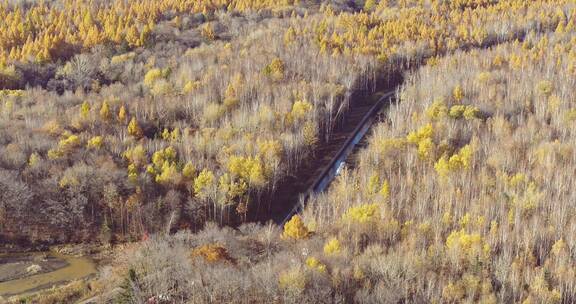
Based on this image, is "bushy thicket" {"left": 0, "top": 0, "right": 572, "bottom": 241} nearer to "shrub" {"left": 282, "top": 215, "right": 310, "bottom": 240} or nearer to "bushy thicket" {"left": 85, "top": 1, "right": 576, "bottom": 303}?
"bushy thicket" {"left": 85, "top": 1, "right": 576, "bottom": 303}

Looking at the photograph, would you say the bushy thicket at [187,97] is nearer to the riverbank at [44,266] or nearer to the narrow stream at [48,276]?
the riverbank at [44,266]

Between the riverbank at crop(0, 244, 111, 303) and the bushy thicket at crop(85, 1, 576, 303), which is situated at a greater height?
the bushy thicket at crop(85, 1, 576, 303)

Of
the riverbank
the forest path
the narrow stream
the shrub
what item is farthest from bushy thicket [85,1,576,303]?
the riverbank

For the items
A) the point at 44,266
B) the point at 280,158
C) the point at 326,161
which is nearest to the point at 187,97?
the point at 326,161

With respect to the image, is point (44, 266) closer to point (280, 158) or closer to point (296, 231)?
point (296, 231)

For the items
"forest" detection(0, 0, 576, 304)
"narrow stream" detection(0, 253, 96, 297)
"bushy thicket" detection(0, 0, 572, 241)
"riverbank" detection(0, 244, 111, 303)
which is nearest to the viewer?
"forest" detection(0, 0, 576, 304)

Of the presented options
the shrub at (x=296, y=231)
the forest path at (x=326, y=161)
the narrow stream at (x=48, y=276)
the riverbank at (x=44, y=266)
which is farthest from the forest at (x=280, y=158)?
the narrow stream at (x=48, y=276)
